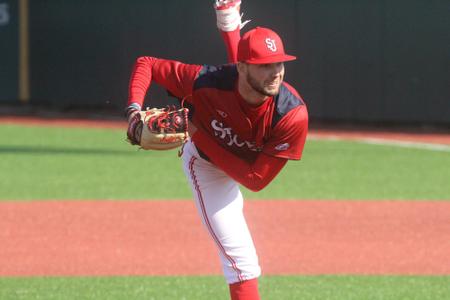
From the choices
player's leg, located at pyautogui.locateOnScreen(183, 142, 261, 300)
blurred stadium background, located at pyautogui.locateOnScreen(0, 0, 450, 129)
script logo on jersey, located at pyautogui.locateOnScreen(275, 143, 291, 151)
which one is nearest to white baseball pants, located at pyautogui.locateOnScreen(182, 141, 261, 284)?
player's leg, located at pyautogui.locateOnScreen(183, 142, 261, 300)

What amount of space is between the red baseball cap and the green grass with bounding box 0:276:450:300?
8.64 feet

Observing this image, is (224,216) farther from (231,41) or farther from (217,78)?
(231,41)

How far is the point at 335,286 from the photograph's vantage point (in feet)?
27.8

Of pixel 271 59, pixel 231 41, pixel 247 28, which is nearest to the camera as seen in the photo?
pixel 271 59

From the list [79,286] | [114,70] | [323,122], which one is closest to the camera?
[79,286]

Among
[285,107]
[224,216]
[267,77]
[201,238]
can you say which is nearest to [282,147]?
[285,107]

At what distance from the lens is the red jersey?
237 inches

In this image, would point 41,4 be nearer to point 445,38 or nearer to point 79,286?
point 445,38

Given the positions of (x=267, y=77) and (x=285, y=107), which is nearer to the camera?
(x=267, y=77)

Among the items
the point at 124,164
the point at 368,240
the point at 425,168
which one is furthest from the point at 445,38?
the point at 368,240

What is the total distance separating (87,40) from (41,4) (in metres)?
1.50

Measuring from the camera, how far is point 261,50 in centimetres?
573

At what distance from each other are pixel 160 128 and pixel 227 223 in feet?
3.42

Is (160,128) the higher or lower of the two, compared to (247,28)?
higher
